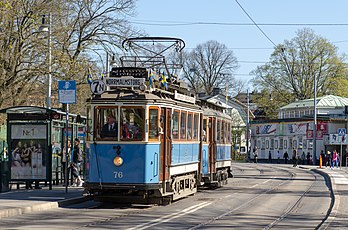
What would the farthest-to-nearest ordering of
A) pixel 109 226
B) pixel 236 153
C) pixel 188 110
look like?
1. pixel 236 153
2. pixel 188 110
3. pixel 109 226

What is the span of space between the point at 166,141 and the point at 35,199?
156 inches

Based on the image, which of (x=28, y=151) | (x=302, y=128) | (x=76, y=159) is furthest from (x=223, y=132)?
(x=302, y=128)

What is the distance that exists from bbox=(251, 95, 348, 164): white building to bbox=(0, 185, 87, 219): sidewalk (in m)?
56.4

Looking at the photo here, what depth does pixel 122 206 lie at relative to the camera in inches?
795

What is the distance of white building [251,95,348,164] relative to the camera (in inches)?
3162

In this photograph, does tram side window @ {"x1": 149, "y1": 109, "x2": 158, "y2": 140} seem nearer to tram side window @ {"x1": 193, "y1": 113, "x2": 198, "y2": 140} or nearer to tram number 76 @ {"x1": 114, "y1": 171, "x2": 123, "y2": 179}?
tram number 76 @ {"x1": 114, "y1": 171, "x2": 123, "y2": 179}

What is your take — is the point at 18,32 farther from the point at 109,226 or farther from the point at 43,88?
the point at 109,226

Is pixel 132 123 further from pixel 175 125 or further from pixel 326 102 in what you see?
pixel 326 102

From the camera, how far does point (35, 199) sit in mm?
20031

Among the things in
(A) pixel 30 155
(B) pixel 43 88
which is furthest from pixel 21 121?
(B) pixel 43 88

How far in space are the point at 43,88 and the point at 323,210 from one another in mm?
20372

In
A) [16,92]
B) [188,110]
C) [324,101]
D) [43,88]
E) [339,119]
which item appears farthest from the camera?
[324,101]

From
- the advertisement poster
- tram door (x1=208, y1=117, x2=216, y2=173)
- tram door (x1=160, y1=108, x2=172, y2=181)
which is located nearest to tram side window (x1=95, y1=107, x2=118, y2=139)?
tram door (x1=160, y1=108, x2=172, y2=181)

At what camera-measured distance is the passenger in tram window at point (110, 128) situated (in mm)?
19344
